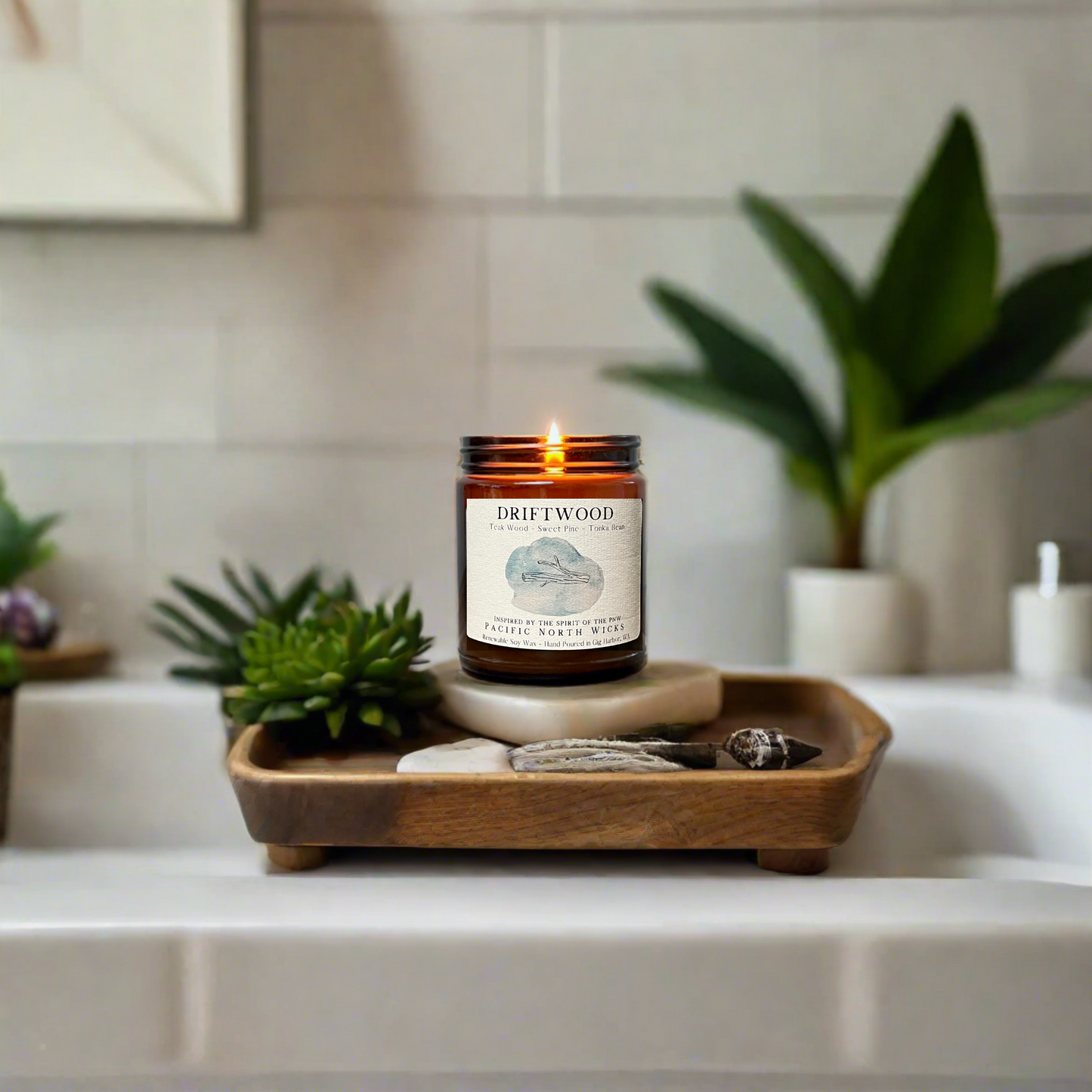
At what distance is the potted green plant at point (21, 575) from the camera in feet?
2.48

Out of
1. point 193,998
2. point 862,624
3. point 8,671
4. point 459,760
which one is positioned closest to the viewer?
point 193,998

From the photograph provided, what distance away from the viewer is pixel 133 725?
700 mm

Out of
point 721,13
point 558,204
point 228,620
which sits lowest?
point 228,620

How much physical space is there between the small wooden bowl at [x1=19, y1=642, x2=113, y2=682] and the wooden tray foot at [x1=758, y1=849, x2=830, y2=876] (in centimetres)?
57

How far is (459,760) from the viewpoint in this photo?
0.45m

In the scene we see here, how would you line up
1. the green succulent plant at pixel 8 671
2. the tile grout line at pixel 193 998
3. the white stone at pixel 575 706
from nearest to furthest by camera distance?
the tile grout line at pixel 193 998 < the white stone at pixel 575 706 < the green succulent plant at pixel 8 671

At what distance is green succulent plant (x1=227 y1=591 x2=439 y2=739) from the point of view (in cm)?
49

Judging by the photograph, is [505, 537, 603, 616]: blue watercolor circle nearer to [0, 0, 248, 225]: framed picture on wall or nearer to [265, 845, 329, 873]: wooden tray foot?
[265, 845, 329, 873]: wooden tray foot

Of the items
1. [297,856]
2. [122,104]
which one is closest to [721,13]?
[122,104]

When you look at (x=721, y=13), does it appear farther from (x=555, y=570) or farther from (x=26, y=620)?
(x=26, y=620)

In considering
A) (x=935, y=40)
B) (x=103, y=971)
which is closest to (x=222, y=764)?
(x=103, y=971)

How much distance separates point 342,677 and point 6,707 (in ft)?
0.93

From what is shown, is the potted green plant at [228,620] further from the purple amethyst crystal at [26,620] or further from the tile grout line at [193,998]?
the tile grout line at [193,998]

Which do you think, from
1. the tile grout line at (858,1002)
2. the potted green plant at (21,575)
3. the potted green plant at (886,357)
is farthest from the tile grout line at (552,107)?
the tile grout line at (858,1002)
